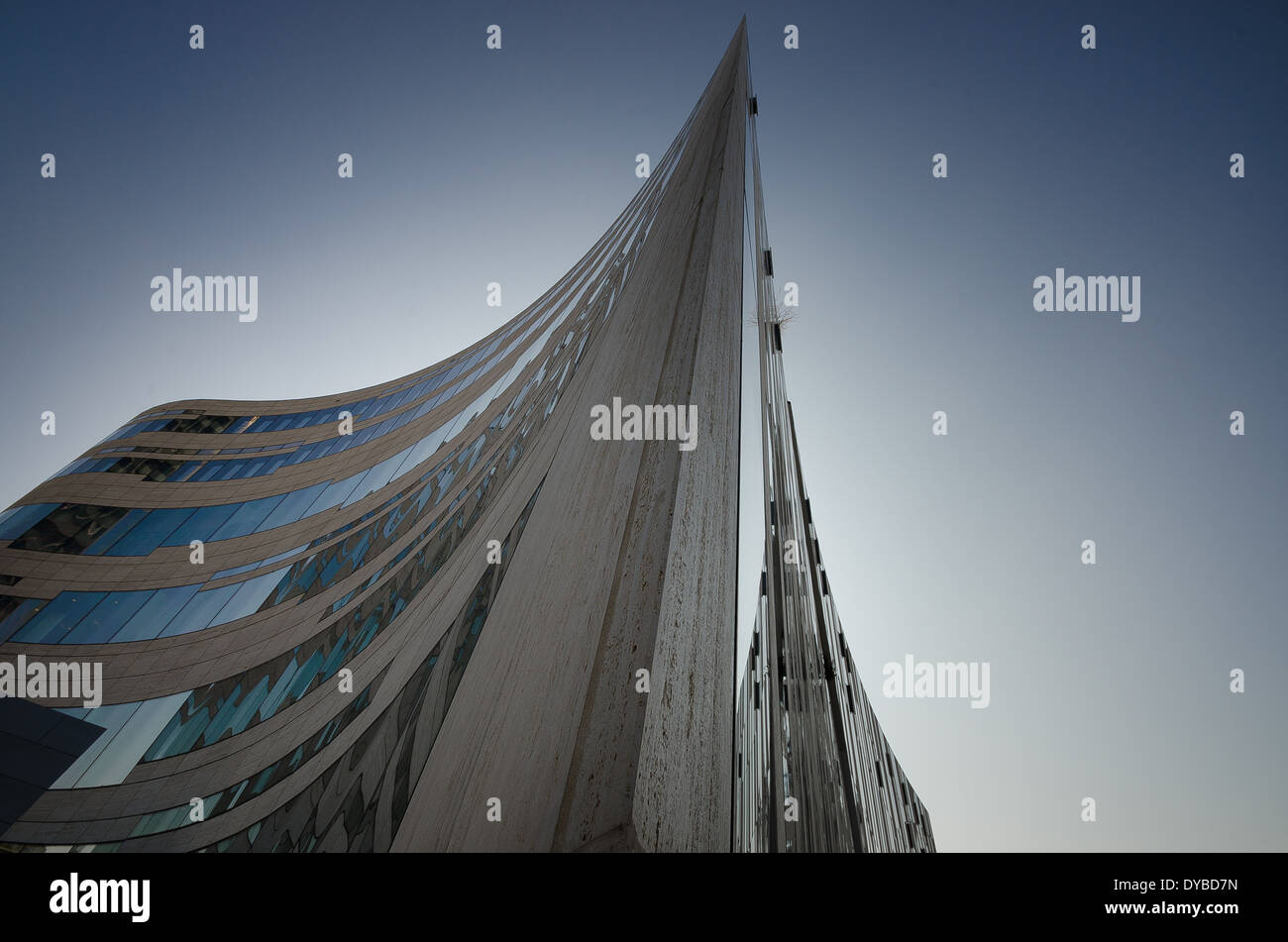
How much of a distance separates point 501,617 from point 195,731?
1.22m

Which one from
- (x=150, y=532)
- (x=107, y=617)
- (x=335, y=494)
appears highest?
(x=335, y=494)

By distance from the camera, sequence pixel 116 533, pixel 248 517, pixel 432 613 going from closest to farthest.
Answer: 1. pixel 432 613
2. pixel 116 533
3. pixel 248 517

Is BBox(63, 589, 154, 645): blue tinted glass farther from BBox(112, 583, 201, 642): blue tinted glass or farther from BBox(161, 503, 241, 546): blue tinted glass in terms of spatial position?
BBox(161, 503, 241, 546): blue tinted glass

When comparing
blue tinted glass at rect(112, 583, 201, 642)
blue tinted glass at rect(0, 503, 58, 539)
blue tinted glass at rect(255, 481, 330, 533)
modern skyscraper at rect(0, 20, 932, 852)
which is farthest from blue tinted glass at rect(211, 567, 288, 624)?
blue tinted glass at rect(0, 503, 58, 539)

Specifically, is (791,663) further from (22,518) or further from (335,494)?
(22,518)

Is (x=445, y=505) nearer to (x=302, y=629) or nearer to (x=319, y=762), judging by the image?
(x=302, y=629)

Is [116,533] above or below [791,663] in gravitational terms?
above

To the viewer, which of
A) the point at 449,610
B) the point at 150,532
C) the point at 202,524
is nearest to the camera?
the point at 449,610

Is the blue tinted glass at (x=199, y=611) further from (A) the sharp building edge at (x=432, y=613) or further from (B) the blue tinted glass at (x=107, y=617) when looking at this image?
(B) the blue tinted glass at (x=107, y=617)

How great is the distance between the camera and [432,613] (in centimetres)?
202

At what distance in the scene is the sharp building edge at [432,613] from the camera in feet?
3.86

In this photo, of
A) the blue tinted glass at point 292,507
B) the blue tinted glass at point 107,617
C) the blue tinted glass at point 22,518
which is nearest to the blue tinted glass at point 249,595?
the blue tinted glass at point 107,617

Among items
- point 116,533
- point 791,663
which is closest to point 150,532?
point 116,533
